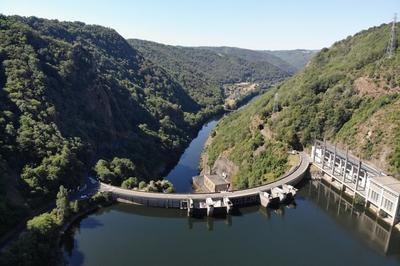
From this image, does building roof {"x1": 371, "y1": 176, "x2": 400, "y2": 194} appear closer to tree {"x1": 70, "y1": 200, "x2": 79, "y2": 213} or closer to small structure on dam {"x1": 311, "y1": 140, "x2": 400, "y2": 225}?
small structure on dam {"x1": 311, "y1": 140, "x2": 400, "y2": 225}

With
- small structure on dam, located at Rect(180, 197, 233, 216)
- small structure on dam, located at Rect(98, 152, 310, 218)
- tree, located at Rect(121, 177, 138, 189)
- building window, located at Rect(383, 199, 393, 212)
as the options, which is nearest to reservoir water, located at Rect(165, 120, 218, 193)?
tree, located at Rect(121, 177, 138, 189)

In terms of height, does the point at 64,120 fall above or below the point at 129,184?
above

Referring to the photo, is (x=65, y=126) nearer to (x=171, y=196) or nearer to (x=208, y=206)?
(x=171, y=196)

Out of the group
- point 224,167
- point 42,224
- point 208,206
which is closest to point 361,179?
point 208,206

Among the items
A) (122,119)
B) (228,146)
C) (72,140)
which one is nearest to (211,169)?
(228,146)

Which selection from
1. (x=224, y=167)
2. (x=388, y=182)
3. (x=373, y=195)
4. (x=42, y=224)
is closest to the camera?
(x=42, y=224)

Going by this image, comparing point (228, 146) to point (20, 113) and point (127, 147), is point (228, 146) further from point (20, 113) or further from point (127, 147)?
point (20, 113)

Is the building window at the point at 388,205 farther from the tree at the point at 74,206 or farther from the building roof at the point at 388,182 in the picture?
the tree at the point at 74,206
